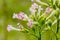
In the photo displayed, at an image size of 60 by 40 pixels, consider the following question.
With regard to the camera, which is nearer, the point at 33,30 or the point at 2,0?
the point at 33,30

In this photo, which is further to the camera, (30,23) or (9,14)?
(9,14)

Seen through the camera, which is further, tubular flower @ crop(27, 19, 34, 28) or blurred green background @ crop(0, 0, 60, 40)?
A: blurred green background @ crop(0, 0, 60, 40)

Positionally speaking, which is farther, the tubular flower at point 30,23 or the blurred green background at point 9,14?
the blurred green background at point 9,14

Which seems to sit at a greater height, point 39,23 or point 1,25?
point 1,25

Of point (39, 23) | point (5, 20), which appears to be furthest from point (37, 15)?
point (5, 20)

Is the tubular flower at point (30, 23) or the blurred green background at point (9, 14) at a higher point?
the blurred green background at point (9, 14)

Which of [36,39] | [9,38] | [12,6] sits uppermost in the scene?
[12,6]

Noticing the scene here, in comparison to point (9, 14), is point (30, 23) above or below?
below

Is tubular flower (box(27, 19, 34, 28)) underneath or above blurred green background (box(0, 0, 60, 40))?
underneath

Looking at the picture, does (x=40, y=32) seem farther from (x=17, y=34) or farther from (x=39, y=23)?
(x=17, y=34)

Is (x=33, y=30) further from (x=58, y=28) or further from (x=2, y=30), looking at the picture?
(x=2, y=30)
